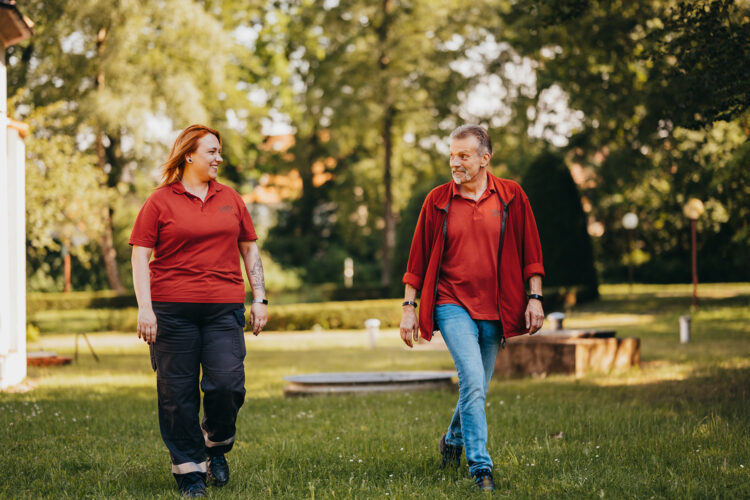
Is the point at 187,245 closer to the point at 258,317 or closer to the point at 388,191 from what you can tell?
the point at 258,317

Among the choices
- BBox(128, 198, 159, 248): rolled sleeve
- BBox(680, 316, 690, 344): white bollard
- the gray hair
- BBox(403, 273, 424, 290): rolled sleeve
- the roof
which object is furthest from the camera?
BBox(680, 316, 690, 344): white bollard

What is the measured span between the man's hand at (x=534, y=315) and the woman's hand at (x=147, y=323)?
85.0 inches

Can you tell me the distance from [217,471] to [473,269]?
1960 mm

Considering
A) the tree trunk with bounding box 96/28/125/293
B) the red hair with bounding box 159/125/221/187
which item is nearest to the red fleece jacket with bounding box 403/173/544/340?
the red hair with bounding box 159/125/221/187

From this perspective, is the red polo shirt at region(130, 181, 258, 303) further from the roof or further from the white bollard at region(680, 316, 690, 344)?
the white bollard at region(680, 316, 690, 344)

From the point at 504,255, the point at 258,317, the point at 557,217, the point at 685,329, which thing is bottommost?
the point at 685,329

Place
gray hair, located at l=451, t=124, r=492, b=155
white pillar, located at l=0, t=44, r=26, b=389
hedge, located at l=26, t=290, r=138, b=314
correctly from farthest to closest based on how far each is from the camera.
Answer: hedge, located at l=26, t=290, r=138, b=314, white pillar, located at l=0, t=44, r=26, b=389, gray hair, located at l=451, t=124, r=492, b=155

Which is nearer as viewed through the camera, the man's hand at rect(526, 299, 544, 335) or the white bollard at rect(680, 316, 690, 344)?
the man's hand at rect(526, 299, 544, 335)

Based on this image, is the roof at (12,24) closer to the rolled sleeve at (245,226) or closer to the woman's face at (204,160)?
the woman's face at (204,160)

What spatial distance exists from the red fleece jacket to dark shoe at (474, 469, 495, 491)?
→ 815 millimetres

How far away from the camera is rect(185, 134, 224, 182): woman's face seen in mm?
5156

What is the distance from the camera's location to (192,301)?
4961 mm

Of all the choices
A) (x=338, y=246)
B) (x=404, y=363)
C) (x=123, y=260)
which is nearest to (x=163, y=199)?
(x=404, y=363)

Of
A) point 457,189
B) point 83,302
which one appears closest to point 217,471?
point 457,189
